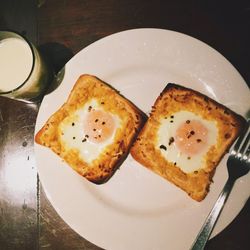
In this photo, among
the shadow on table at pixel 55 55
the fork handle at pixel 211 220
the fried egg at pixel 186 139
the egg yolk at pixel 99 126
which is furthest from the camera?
the shadow on table at pixel 55 55

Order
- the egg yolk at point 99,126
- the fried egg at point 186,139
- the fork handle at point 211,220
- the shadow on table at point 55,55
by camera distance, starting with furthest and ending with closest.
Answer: the shadow on table at point 55,55
the egg yolk at point 99,126
the fried egg at point 186,139
the fork handle at point 211,220

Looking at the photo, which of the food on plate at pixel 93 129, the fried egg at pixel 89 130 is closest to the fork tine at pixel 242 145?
the food on plate at pixel 93 129

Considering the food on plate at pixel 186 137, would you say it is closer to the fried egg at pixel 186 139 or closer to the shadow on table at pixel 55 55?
the fried egg at pixel 186 139

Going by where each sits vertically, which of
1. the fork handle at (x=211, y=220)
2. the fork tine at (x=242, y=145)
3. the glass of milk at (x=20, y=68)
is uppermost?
the fork tine at (x=242, y=145)

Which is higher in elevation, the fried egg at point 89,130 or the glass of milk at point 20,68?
the glass of milk at point 20,68

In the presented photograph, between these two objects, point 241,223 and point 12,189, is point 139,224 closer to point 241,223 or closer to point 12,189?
point 241,223

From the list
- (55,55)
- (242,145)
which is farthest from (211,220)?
(55,55)

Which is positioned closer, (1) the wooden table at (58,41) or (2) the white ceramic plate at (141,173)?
(2) the white ceramic plate at (141,173)

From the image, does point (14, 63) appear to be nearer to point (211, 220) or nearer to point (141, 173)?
point (141, 173)
